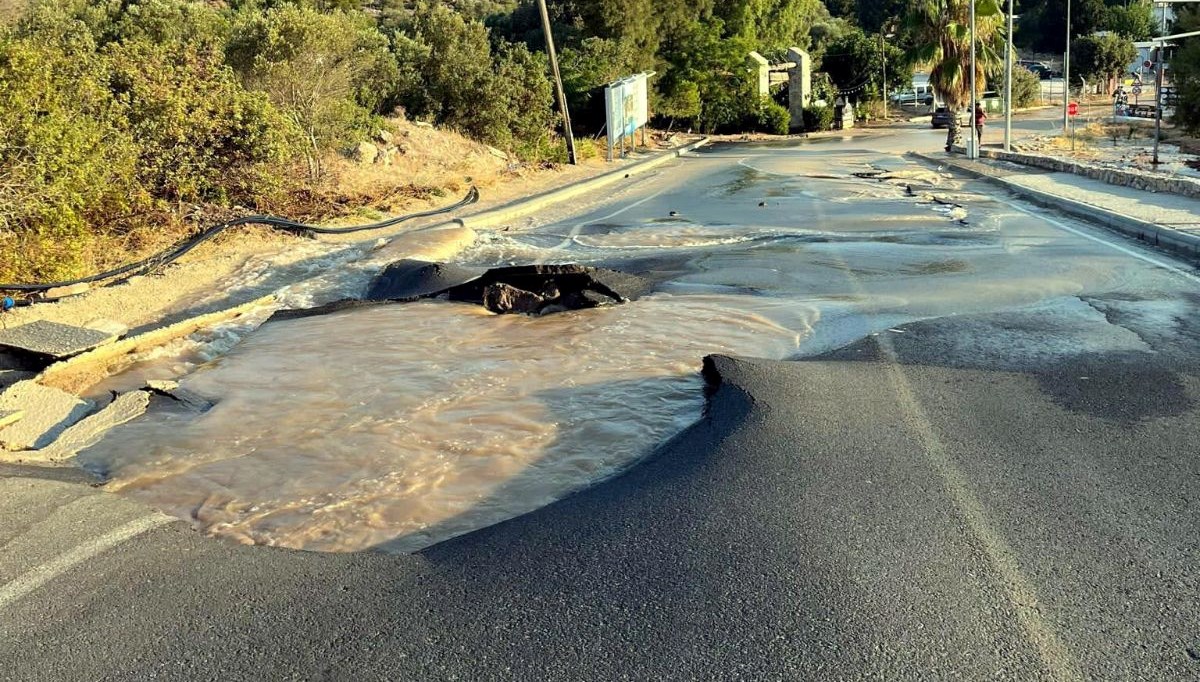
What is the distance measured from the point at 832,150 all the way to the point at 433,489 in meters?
36.9

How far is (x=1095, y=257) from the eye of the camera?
487 inches

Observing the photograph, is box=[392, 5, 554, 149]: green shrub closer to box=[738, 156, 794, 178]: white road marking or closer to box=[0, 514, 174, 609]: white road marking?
box=[738, 156, 794, 178]: white road marking

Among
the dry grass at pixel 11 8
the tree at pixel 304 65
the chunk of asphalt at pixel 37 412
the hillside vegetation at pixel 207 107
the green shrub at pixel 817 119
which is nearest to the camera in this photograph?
the chunk of asphalt at pixel 37 412

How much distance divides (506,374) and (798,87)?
61241 mm

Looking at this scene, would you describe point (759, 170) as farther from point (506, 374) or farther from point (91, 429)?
point (91, 429)

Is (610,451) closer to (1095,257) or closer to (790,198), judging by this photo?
(1095,257)

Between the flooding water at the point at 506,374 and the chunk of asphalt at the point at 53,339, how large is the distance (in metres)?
0.51

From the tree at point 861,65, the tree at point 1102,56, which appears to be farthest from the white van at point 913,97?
the tree at point 1102,56

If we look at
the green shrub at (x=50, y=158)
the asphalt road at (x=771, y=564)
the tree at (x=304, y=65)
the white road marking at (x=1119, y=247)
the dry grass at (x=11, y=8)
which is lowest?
the asphalt road at (x=771, y=564)

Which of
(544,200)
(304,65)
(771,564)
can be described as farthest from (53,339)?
(544,200)

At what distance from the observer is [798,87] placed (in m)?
65.4

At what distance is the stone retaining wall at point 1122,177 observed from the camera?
58.5 ft

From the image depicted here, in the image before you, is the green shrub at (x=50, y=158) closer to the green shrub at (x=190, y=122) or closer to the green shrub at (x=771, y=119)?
the green shrub at (x=190, y=122)

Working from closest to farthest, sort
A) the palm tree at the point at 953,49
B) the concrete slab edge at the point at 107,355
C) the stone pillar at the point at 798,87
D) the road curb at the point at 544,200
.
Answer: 1. the concrete slab edge at the point at 107,355
2. the road curb at the point at 544,200
3. the palm tree at the point at 953,49
4. the stone pillar at the point at 798,87
